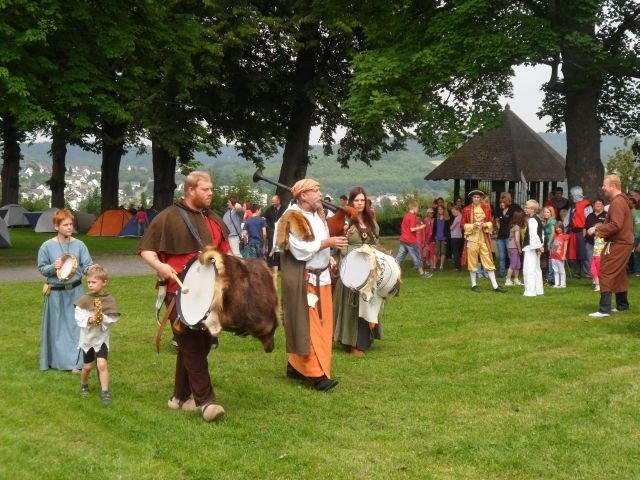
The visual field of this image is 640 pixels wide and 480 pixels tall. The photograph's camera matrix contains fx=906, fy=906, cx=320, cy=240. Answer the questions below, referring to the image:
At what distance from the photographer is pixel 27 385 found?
29.1ft

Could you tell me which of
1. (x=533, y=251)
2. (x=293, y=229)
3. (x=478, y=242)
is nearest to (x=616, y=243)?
(x=533, y=251)

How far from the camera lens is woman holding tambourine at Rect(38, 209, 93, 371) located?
9.69 m

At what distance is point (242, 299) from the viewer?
7.19 meters

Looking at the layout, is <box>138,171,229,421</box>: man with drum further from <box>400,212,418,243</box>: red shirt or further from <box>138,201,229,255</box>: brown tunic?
<box>400,212,418,243</box>: red shirt

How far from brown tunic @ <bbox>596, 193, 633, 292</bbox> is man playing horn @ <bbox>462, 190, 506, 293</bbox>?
15.2 feet

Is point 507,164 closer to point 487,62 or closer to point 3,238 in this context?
point 487,62

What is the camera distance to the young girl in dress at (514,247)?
18906 millimetres

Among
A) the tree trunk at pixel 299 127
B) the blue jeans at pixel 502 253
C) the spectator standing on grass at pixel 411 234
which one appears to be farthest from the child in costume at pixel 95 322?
the tree trunk at pixel 299 127

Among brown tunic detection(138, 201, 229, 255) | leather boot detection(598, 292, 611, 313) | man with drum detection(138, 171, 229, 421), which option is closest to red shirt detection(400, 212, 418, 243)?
leather boot detection(598, 292, 611, 313)

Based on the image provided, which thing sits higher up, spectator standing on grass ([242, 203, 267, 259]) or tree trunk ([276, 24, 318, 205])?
tree trunk ([276, 24, 318, 205])

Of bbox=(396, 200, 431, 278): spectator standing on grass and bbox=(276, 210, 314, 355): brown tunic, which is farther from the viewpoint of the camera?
bbox=(396, 200, 431, 278): spectator standing on grass

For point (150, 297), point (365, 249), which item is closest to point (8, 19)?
point (150, 297)

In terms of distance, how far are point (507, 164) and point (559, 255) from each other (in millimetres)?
10188

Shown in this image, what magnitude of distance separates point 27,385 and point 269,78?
2458cm
